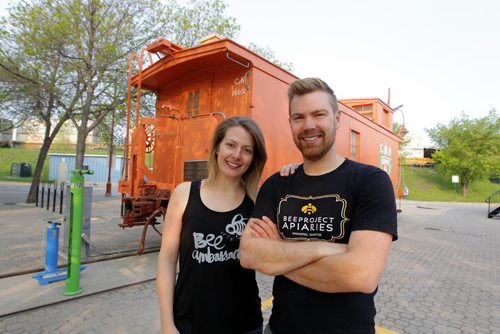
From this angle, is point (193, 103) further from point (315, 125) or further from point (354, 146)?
point (315, 125)

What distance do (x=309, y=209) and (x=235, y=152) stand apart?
0.55m

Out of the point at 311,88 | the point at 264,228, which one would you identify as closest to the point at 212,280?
the point at 264,228

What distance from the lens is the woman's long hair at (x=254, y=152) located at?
1850 millimetres

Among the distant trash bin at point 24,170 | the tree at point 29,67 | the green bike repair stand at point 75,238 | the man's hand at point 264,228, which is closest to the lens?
the man's hand at point 264,228

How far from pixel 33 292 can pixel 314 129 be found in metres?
4.18

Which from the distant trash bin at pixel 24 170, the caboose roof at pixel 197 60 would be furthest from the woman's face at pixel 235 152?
the distant trash bin at pixel 24 170

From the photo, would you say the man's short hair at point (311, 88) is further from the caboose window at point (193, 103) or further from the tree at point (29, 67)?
the tree at point (29, 67)

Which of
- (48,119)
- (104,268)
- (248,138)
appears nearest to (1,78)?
(48,119)

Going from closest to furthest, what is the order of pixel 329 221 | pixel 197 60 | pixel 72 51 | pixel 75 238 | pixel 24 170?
1. pixel 329 221
2. pixel 75 238
3. pixel 197 60
4. pixel 72 51
5. pixel 24 170

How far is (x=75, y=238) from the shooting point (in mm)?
3924

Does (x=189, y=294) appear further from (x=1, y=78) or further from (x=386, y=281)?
(x=1, y=78)

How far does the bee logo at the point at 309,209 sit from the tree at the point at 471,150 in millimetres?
Answer: 36835

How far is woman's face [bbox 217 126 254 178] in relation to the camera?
180 cm

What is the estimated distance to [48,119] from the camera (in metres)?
12.1
